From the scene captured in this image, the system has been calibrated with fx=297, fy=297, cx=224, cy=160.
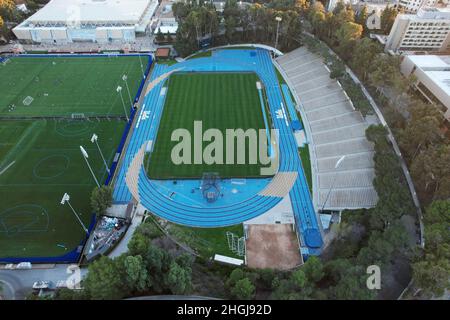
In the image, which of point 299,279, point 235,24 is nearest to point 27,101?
point 235,24

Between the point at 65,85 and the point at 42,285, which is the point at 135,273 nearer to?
the point at 42,285

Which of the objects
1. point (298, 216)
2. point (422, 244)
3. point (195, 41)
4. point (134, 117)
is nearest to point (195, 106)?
point (134, 117)

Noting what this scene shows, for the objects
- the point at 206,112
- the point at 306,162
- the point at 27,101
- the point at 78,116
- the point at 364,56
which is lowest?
the point at 27,101

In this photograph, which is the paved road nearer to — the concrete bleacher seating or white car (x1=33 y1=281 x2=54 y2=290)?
white car (x1=33 y1=281 x2=54 y2=290)

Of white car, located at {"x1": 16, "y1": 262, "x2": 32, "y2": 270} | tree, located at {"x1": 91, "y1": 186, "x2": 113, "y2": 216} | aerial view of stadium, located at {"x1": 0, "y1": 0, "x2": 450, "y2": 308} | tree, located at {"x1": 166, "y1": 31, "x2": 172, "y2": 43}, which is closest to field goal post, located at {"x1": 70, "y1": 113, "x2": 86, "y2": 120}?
aerial view of stadium, located at {"x1": 0, "y1": 0, "x2": 450, "y2": 308}

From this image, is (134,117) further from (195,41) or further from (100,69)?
(195,41)

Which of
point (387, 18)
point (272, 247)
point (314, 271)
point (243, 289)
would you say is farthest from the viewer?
point (387, 18)

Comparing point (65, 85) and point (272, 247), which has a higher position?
point (65, 85)

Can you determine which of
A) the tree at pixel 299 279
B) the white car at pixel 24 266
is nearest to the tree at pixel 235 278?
the tree at pixel 299 279
